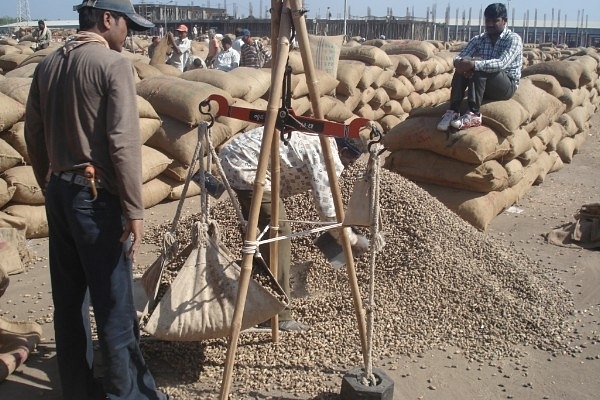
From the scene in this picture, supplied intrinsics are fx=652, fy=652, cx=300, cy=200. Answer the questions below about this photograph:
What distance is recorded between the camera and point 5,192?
4.34 m

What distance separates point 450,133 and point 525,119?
0.76 meters

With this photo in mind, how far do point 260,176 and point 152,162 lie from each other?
10.5 ft

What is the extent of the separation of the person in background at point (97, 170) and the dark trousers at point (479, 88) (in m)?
3.40

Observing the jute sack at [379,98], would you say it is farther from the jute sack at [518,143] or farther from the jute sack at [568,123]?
the jute sack at [518,143]

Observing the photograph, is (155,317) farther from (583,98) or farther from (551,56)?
(551,56)

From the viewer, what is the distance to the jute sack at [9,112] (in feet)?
14.2

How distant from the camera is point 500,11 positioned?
5297 millimetres

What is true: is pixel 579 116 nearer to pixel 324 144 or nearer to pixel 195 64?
pixel 195 64

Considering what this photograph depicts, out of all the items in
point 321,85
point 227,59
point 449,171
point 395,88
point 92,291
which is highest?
point 227,59

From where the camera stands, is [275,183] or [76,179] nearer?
[76,179]

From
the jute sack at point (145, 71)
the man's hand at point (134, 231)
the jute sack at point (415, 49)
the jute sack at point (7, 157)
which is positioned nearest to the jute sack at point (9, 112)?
the jute sack at point (7, 157)

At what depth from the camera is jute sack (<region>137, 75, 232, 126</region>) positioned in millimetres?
5473

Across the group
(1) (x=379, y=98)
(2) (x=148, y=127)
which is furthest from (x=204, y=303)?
(1) (x=379, y=98)

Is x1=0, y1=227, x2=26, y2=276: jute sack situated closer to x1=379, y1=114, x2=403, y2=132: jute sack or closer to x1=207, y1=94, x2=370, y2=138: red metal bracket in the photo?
x1=207, y1=94, x2=370, y2=138: red metal bracket
